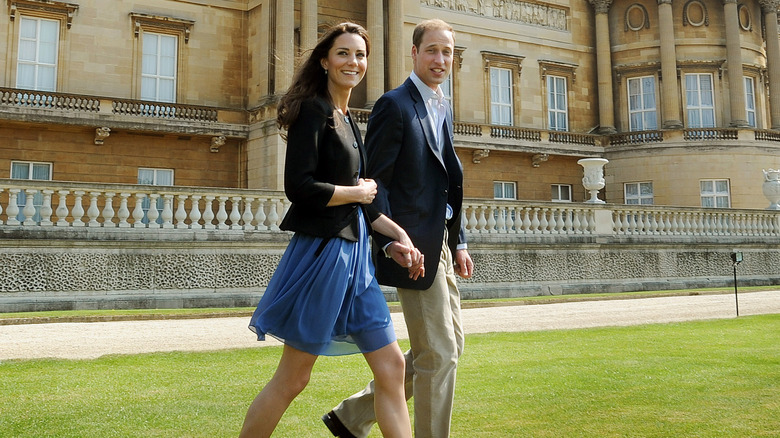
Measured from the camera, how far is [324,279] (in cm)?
336

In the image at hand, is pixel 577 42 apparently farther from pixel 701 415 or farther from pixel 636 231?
pixel 701 415

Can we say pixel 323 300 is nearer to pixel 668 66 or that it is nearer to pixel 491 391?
pixel 491 391

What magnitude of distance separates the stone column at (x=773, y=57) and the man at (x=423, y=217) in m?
31.3

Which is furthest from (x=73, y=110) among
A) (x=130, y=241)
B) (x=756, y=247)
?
(x=756, y=247)

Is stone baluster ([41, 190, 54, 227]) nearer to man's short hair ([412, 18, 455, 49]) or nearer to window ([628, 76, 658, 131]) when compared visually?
man's short hair ([412, 18, 455, 49])

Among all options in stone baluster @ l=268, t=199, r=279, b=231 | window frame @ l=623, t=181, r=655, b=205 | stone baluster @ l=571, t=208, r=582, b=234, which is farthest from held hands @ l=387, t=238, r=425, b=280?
window frame @ l=623, t=181, r=655, b=205

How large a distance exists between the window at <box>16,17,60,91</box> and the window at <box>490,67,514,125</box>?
53.1ft

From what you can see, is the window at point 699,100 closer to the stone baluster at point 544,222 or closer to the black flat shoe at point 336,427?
the stone baluster at point 544,222

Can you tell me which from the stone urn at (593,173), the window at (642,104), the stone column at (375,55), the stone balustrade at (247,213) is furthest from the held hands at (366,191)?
the window at (642,104)

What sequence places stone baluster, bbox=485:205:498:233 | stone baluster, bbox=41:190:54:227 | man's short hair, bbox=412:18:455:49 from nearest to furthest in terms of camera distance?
1. man's short hair, bbox=412:18:455:49
2. stone baluster, bbox=41:190:54:227
3. stone baluster, bbox=485:205:498:233

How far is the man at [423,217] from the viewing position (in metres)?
3.68

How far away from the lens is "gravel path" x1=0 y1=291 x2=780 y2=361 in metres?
8.64

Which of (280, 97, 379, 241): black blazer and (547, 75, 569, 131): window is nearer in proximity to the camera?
(280, 97, 379, 241): black blazer

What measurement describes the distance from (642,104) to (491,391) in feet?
92.9
